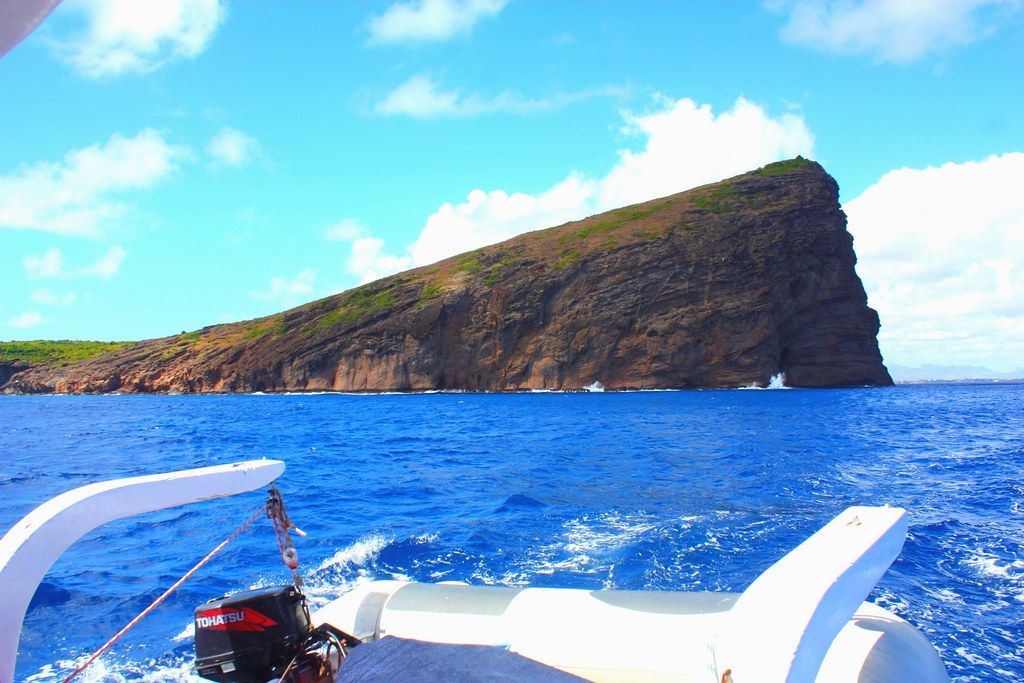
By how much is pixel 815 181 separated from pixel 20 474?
3171 inches

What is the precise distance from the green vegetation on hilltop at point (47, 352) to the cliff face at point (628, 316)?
113 ft

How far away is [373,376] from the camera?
7931cm

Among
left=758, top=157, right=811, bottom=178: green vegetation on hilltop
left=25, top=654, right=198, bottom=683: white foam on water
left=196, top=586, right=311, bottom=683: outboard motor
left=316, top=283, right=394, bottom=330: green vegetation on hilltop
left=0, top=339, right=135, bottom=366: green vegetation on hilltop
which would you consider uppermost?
left=758, top=157, right=811, bottom=178: green vegetation on hilltop

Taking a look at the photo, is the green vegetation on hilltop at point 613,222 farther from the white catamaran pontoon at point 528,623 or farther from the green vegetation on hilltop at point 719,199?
the white catamaran pontoon at point 528,623

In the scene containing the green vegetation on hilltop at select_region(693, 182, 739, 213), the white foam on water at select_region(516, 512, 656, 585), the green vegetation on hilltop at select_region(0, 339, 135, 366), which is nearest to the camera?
the white foam on water at select_region(516, 512, 656, 585)

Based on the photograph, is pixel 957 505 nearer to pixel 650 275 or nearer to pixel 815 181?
pixel 650 275

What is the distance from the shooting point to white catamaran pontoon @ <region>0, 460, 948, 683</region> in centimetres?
198

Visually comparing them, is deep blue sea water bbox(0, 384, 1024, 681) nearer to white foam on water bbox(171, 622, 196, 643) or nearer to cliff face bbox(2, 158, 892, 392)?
white foam on water bbox(171, 622, 196, 643)

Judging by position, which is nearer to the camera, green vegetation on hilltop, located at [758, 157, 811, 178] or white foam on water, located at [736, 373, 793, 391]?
white foam on water, located at [736, 373, 793, 391]

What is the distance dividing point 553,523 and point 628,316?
62532mm

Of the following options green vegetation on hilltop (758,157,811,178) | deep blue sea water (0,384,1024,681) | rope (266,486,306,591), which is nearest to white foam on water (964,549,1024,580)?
deep blue sea water (0,384,1024,681)

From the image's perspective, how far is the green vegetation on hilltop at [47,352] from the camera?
369 feet

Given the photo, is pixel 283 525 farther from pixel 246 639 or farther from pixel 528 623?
pixel 528 623

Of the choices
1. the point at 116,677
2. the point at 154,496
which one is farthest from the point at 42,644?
the point at 154,496
